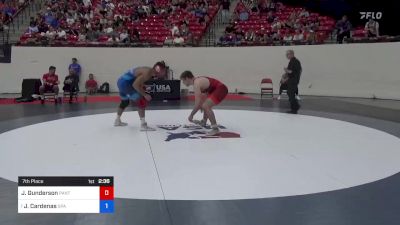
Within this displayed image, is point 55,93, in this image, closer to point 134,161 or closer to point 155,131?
point 155,131

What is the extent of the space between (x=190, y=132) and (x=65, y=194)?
4.33m

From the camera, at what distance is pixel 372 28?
12984 mm

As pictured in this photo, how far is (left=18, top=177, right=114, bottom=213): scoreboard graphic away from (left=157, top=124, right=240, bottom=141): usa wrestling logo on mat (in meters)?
3.65

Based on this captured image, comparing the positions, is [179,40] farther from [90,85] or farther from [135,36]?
[90,85]

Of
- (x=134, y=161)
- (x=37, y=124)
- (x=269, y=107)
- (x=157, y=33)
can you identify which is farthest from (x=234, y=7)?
(x=134, y=161)

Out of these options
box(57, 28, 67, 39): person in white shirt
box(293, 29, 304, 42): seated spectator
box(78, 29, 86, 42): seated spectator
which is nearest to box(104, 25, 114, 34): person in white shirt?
box(78, 29, 86, 42): seated spectator

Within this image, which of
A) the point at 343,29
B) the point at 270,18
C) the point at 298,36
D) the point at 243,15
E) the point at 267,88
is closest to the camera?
the point at 267,88

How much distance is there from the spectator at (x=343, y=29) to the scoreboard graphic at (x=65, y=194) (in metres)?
11.8

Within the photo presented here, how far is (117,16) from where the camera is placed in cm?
1641

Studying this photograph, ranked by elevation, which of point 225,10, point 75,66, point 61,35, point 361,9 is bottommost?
point 75,66

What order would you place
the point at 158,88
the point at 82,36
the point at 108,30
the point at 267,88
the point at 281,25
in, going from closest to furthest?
the point at 158,88
the point at 267,88
the point at 281,25
the point at 82,36
the point at 108,30

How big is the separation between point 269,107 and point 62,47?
7.83 metres

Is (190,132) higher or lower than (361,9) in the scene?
lower

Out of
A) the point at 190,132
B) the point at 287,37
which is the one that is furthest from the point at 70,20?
the point at 190,132
